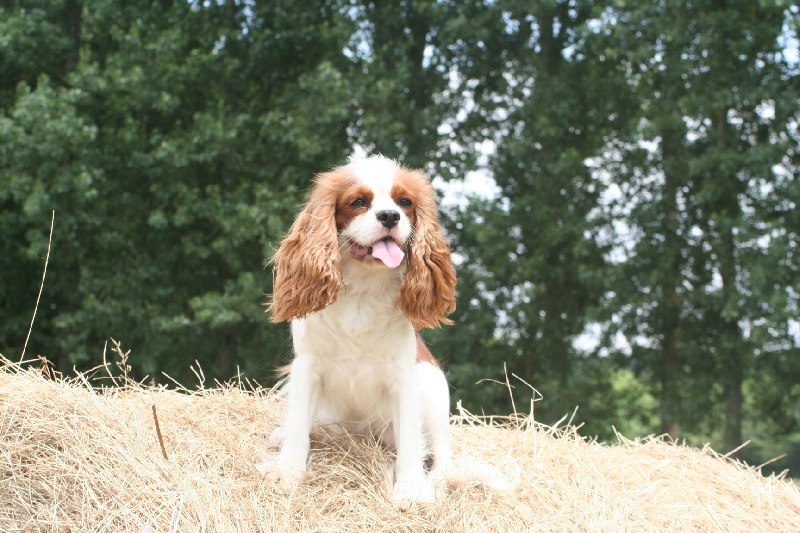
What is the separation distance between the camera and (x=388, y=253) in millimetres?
3887

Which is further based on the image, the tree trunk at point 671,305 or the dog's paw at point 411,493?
the tree trunk at point 671,305

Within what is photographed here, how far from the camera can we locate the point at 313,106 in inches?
451

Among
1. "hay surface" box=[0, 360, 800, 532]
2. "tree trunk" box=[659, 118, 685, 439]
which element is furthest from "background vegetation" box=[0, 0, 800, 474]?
"hay surface" box=[0, 360, 800, 532]

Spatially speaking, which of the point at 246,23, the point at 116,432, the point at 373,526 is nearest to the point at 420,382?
the point at 373,526

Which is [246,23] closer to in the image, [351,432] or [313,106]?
[313,106]

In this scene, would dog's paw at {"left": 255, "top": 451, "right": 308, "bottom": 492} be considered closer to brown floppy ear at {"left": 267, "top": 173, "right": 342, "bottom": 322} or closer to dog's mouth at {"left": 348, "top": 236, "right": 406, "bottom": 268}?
brown floppy ear at {"left": 267, "top": 173, "right": 342, "bottom": 322}

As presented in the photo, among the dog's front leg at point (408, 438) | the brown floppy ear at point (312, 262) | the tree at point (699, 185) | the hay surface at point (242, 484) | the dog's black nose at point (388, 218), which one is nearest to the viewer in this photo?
the hay surface at point (242, 484)

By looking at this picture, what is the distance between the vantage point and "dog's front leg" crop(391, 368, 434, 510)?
13.3 ft

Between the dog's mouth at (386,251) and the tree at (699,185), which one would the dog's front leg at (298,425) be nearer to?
the dog's mouth at (386,251)

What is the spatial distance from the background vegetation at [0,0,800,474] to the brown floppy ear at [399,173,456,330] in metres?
6.54

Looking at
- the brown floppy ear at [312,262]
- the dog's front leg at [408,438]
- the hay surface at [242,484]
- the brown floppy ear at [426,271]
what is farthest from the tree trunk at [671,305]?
the brown floppy ear at [312,262]

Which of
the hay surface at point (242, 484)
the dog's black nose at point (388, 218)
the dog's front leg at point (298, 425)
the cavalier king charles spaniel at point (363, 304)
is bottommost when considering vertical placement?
the hay surface at point (242, 484)

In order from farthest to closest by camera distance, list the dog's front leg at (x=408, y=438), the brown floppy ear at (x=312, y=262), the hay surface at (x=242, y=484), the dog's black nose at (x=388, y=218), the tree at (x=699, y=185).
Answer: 1. the tree at (x=699, y=185)
2. the dog's front leg at (x=408, y=438)
3. the brown floppy ear at (x=312, y=262)
4. the dog's black nose at (x=388, y=218)
5. the hay surface at (x=242, y=484)

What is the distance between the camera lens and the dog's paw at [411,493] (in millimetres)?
3945
